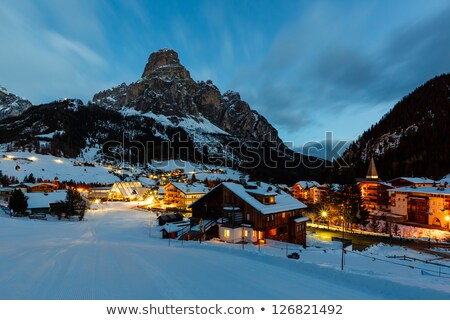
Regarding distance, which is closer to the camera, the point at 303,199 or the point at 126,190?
the point at 303,199

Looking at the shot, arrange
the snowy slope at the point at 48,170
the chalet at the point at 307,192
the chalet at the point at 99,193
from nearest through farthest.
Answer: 1. the chalet at the point at 307,192
2. the chalet at the point at 99,193
3. the snowy slope at the point at 48,170

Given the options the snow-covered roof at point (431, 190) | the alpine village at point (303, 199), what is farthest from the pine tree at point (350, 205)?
the snow-covered roof at point (431, 190)

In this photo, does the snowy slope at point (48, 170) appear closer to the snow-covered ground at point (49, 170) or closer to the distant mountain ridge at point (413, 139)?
the snow-covered ground at point (49, 170)

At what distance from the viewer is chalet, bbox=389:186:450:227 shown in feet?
163

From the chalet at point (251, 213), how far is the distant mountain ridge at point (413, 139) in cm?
8362

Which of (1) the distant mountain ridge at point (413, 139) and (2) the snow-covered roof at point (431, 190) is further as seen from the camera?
(1) the distant mountain ridge at point (413, 139)

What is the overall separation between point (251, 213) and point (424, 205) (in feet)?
140

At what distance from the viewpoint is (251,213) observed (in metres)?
32.8

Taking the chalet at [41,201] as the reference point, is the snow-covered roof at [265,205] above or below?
above

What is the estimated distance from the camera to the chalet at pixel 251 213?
105 feet

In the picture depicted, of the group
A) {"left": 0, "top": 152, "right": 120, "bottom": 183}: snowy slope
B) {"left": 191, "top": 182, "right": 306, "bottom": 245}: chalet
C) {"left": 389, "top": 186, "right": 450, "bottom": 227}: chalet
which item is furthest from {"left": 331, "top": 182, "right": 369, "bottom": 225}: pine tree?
{"left": 0, "top": 152, "right": 120, "bottom": 183}: snowy slope

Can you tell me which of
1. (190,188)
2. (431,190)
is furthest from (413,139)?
(190,188)

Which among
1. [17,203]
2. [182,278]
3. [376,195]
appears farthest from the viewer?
[376,195]

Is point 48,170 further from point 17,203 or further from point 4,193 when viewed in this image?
point 17,203
